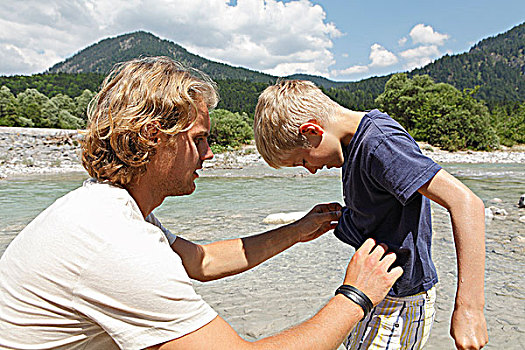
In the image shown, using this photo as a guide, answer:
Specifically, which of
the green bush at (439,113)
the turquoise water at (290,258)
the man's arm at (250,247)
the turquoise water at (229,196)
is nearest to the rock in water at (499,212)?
the turquoise water at (290,258)

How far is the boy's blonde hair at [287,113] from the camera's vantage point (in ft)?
6.72

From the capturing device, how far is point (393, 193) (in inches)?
67.1

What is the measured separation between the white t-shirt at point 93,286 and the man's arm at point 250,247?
3.15 feet

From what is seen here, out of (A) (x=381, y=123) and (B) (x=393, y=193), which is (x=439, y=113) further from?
(B) (x=393, y=193)

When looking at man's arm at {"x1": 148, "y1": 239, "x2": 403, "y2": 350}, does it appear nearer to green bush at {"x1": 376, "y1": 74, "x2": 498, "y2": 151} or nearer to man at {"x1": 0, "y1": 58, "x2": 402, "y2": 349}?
man at {"x1": 0, "y1": 58, "x2": 402, "y2": 349}

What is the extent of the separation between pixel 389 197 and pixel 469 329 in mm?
611

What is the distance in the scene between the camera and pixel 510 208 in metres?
8.23

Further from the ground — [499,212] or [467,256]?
[467,256]

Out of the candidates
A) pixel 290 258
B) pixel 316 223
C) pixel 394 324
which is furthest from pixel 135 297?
pixel 290 258

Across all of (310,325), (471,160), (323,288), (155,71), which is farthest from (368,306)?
(471,160)

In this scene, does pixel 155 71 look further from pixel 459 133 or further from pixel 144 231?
pixel 459 133

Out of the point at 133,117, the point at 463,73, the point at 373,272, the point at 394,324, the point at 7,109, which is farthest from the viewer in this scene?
the point at 463,73

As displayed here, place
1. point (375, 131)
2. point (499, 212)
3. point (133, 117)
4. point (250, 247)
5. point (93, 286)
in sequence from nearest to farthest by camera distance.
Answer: point (93, 286) → point (133, 117) → point (375, 131) → point (250, 247) → point (499, 212)

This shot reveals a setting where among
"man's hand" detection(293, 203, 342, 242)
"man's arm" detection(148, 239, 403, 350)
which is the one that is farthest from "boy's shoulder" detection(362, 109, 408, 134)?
"man's hand" detection(293, 203, 342, 242)
